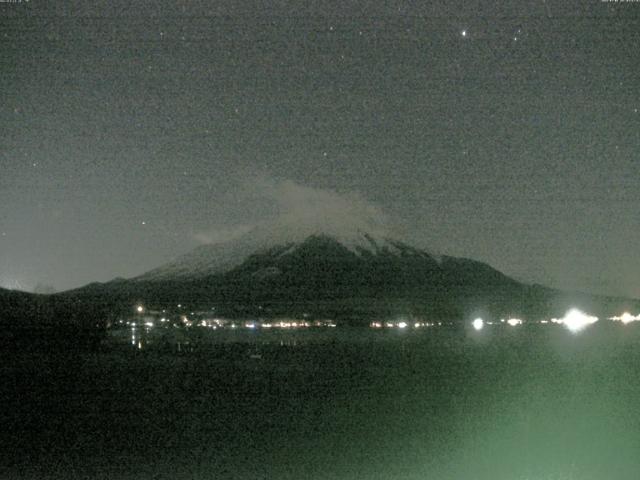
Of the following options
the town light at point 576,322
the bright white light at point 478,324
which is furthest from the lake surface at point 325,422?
the bright white light at point 478,324

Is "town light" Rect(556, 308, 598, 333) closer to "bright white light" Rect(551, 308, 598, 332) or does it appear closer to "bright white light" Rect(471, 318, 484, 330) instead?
"bright white light" Rect(551, 308, 598, 332)

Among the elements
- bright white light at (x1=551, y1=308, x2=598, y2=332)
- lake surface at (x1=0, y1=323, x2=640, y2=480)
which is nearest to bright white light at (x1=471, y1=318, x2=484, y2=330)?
bright white light at (x1=551, y1=308, x2=598, y2=332)

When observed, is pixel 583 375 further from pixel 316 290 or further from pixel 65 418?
pixel 316 290

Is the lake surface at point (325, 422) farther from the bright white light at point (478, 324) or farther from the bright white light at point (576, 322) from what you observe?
the bright white light at point (478, 324)

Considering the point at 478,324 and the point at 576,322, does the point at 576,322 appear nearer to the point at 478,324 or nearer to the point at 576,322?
the point at 576,322

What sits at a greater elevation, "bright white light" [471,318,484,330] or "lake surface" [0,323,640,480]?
"bright white light" [471,318,484,330]

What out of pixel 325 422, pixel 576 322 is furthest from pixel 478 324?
pixel 325 422

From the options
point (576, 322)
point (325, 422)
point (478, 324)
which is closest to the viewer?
point (325, 422)

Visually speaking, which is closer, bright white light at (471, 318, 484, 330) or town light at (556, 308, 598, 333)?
town light at (556, 308, 598, 333)
